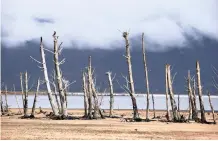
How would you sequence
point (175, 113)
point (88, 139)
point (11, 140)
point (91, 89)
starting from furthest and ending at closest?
1. point (91, 89)
2. point (175, 113)
3. point (88, 139)
4. point (11, 140)

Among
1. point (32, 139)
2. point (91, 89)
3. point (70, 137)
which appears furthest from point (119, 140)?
point (91, 89)

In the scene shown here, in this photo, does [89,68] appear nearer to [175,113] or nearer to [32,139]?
[175,113]

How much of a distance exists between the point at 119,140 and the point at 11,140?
4949 mm

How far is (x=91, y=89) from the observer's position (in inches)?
1411

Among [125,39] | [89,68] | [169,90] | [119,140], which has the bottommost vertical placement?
[119,140]

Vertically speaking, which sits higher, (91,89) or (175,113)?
(91,89)

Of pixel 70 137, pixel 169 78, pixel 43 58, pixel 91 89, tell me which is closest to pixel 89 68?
pixel 91 89

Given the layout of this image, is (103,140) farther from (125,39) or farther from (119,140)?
(125,39)

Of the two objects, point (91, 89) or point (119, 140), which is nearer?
point (119, 140)

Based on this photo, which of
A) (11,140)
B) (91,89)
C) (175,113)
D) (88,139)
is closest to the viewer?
(11,140)

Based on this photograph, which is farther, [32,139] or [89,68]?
[89,68]

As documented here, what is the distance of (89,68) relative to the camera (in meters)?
36.0

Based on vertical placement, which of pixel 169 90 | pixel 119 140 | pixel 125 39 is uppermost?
pixel 125 39

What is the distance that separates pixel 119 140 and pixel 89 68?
18887 mm
